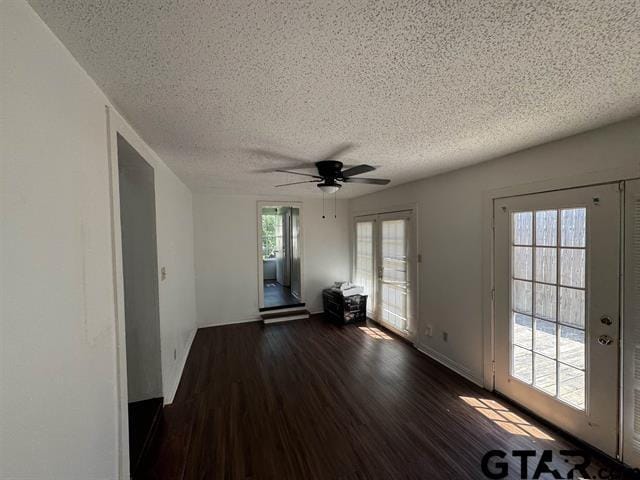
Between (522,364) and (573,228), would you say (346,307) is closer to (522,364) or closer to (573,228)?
(522,364)

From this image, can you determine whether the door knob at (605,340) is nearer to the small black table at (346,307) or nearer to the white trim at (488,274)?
the white trim at (488,274)

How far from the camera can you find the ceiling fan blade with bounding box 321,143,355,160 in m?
2.16

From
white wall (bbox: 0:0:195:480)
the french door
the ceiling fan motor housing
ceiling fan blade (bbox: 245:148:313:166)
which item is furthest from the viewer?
the french door

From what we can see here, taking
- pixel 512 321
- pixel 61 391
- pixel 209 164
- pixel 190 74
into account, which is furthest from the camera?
pixel 209 164

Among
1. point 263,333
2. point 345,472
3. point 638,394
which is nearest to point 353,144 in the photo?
point 345,472

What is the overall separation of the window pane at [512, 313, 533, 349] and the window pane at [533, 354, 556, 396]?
13 cm

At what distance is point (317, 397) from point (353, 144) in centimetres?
241

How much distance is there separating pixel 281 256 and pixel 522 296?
642 centimetres

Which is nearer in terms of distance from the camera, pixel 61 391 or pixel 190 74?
pixel 61 391

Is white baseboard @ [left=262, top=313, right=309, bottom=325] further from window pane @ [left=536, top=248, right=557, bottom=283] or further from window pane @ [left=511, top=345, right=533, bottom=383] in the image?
window pane @ [left=536, top=248, right=557, bottom=283]

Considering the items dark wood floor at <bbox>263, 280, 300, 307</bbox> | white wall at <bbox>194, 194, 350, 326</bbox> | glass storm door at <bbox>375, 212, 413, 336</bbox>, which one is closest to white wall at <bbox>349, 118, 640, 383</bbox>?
glass storm door at <bbox>375, 212, 413, 336</bbox>

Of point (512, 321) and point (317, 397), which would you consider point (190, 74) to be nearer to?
point (317, 397)

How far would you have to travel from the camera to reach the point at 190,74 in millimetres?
1184

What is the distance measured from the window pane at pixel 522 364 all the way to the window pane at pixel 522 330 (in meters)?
0.06
